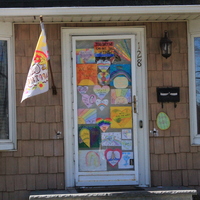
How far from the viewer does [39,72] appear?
6.15 m

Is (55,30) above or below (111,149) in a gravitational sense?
above

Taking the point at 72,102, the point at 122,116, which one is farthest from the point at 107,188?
the point at 72,102

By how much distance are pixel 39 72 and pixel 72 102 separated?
0.87 metres

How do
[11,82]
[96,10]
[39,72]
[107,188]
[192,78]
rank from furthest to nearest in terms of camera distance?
[192,78]
[11,82]
[107,188]
[96,10]
[39,72]

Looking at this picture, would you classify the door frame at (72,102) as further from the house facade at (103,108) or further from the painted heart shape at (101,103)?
the painted heart shape at (101,103)

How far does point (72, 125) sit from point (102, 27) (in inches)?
57.6

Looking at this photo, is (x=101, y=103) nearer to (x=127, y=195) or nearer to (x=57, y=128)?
(x=57, y=128)

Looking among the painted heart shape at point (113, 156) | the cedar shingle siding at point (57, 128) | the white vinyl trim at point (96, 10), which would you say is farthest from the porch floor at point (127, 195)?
the white vinyl trim at point (96, 10)

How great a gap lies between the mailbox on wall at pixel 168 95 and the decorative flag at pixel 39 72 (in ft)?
5.46

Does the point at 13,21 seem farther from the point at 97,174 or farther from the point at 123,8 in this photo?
the point at 97,174

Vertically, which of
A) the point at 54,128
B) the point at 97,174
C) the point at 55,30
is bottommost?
the point at 97,174

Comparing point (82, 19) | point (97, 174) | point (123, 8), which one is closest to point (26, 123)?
point (97, 174)

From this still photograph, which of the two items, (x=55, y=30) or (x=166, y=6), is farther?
(x=55, y=30)

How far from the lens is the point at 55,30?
6820 millimetres
